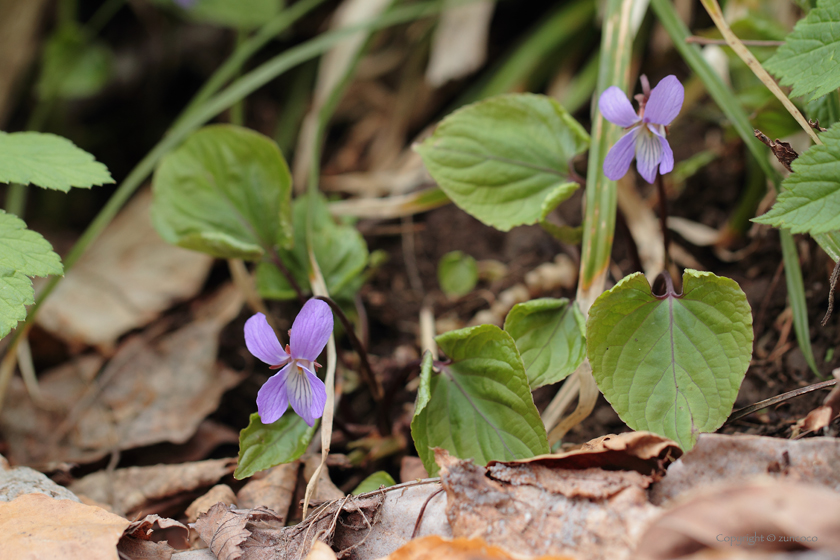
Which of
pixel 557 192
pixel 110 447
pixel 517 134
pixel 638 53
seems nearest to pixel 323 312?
pixel 557 192

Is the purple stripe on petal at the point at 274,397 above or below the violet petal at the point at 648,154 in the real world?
below

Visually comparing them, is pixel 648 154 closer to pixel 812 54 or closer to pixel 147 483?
pixel 812 54

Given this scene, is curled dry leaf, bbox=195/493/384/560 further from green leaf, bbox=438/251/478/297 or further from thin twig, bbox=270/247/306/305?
green leaf, bbox=438/251/478/297

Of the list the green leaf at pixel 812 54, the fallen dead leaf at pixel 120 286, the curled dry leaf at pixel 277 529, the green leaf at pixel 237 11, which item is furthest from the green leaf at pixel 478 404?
the green leaf at pixel 237 11

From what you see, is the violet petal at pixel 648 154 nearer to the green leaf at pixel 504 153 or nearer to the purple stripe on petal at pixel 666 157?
the purple stripe on petal at pixel 666 157

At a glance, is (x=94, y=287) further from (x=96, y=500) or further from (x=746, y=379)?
(x=746, y=379)

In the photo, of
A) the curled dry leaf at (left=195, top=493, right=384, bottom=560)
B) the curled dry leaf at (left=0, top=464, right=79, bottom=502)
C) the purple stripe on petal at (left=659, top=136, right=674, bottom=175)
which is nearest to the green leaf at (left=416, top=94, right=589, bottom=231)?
the purple stripe on petal at (left=659, top=136, right=674, bottom=175)

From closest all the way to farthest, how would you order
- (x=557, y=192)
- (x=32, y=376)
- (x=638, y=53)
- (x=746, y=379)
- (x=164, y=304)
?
(x=557, y=192) < (x=746, y=379) < (x=32, y=376) < (x=164, y=304) < (x=638, y=53)
